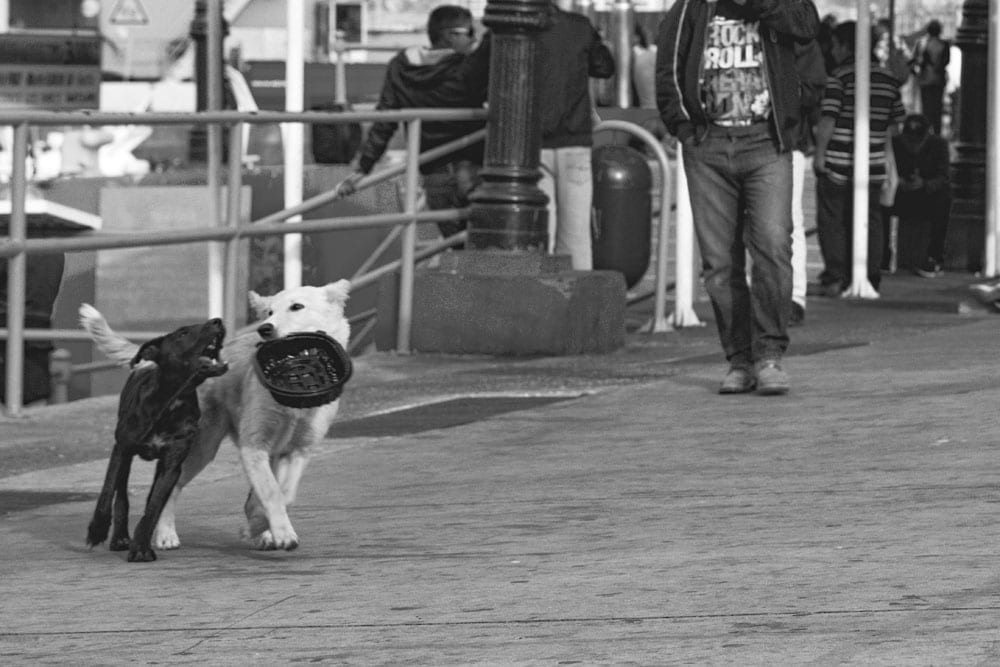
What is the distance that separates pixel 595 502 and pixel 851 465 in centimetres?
100

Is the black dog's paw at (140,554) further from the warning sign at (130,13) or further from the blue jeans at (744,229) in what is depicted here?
the warning sign at (130,13)

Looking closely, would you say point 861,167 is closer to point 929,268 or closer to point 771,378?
point 929,268

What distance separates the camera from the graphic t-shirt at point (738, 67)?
9453 millimetres

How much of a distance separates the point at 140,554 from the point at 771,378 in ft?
12.8

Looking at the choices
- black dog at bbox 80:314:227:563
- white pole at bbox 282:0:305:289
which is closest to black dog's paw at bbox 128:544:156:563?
black dog at bbox 80:314:227:563

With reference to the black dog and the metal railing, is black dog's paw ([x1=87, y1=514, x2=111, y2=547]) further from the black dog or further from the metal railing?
the metal railing

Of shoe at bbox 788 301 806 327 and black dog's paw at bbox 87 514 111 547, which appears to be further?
shoe at bbox 788 301 806 327

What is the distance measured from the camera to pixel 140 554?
638 centimetres

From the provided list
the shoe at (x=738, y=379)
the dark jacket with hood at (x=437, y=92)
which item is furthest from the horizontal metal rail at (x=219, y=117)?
the shoe at (x=738, y=379)

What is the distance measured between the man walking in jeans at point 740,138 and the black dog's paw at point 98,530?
3755 mm

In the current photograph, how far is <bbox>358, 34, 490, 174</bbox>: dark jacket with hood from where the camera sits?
41.6ft

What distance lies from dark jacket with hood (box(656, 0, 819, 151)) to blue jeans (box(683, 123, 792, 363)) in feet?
0.30

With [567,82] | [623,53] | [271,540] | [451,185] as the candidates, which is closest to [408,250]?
[451,185]

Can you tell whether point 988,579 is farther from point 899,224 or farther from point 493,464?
point 899,224
